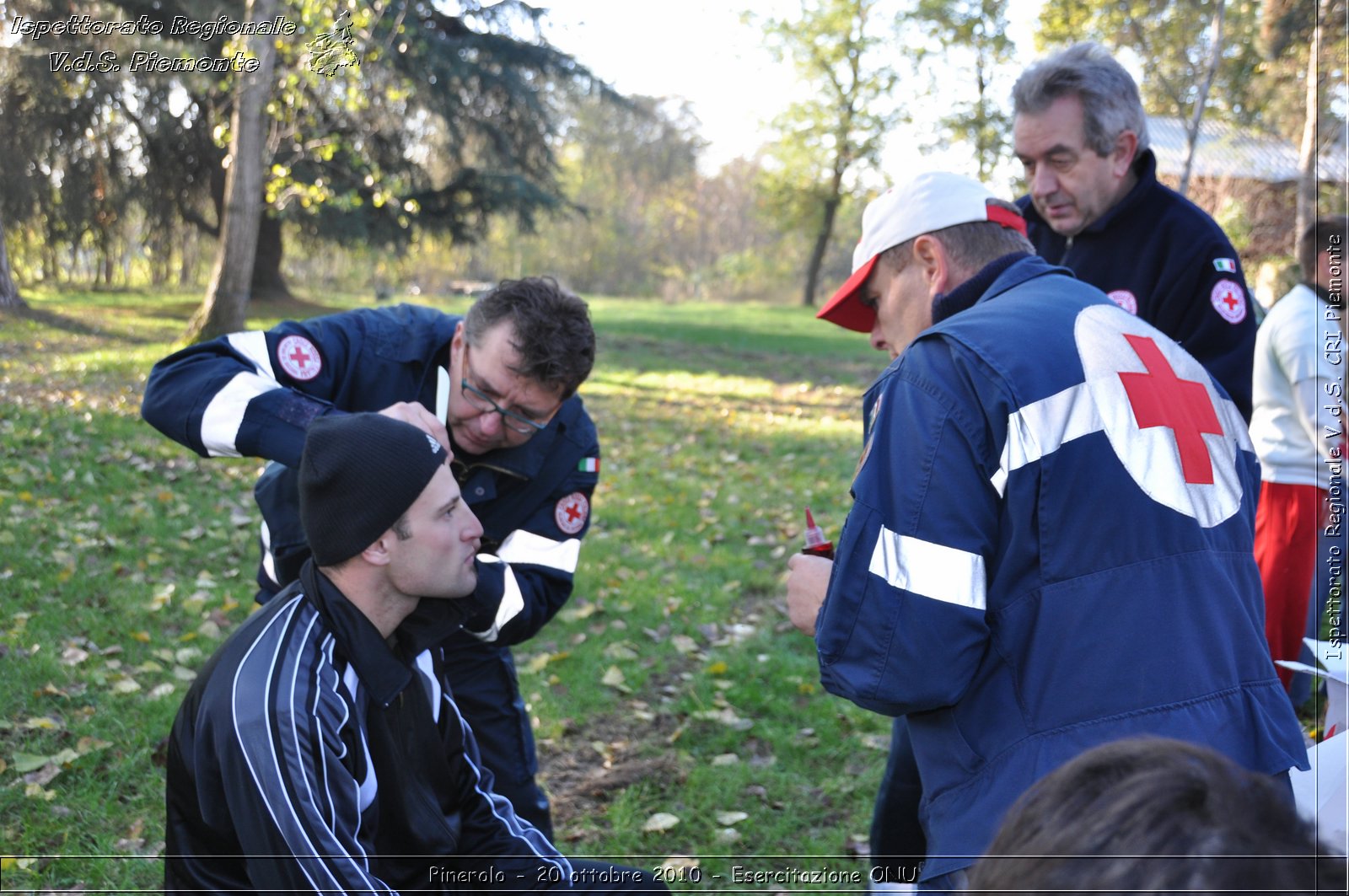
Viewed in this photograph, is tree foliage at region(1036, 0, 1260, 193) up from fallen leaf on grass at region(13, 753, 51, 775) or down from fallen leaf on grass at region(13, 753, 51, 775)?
up

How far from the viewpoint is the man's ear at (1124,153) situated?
337 cm

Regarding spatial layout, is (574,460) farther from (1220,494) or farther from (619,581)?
(619,581)

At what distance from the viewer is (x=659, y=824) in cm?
389

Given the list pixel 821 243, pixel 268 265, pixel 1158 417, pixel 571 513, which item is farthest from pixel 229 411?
pixel 821 243

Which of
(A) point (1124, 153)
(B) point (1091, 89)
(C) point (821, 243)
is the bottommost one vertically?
(A) point (1124, 153)

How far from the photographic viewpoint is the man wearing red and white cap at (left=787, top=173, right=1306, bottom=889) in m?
1.72

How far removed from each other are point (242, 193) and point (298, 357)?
33.2ft

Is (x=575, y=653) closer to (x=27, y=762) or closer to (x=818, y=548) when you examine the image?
(x=27, y=762)

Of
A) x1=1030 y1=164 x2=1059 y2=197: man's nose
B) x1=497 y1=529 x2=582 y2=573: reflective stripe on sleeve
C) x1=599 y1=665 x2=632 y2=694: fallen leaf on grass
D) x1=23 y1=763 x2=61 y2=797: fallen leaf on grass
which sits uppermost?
x1=1030 y1=164 x2=1059 y2=197: man's nose

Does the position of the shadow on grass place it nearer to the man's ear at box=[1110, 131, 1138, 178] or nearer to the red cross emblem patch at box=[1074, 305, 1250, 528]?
the man's ear at box=[1110, 131, 1138, 178]

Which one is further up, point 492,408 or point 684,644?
point 492,408

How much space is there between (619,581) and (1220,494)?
476 cm

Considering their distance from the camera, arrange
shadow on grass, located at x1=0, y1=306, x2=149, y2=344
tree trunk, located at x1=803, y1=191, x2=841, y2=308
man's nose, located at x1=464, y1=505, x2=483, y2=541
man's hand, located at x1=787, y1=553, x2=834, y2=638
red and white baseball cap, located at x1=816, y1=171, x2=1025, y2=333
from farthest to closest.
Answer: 1. tree trunk, located at x1=803, y1=191, x2=841, y2=308
2. shadow on grass, located at x1=0, y1=306, x2=149, y2=344
3. man's nose, located at x1=464, y1=505, x2=483, y2=541
4. red and white baseball cap, located at x1=816, y1=171, x2=1025, y2=333
5. man's hand, located at x1=787, y1=553, x2=834, y2=638

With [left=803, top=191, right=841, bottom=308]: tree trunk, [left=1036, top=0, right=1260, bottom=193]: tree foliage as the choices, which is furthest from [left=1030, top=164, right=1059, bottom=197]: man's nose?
[left=803, top=191, right=841, bottom=308]: tree trunk
